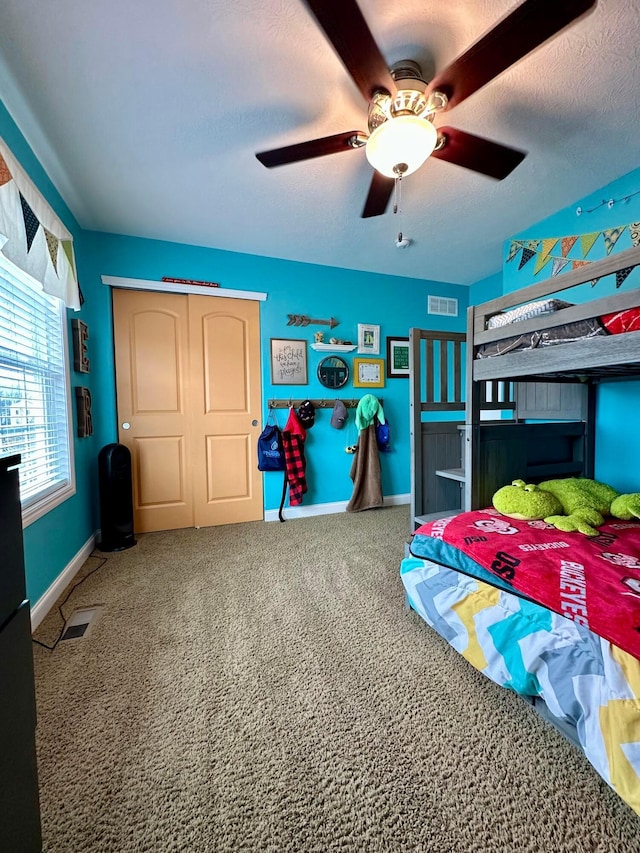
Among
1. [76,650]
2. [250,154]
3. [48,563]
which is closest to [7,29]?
[250,154]

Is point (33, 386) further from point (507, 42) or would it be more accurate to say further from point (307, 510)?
point (507, 42)

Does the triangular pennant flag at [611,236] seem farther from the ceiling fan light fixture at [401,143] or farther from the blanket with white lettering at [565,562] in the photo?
the blanket with white lettering at [565,562]

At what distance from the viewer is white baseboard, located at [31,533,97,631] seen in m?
1.48

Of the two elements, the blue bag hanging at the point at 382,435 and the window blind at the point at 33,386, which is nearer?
the window blind at the point at 33,386

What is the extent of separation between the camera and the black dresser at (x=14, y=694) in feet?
1.74

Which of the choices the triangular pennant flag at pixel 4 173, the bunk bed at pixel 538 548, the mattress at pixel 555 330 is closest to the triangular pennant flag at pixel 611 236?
the bunk bed at pixel 538 548

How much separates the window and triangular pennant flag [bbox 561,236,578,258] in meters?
3.30

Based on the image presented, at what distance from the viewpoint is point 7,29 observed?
3.67 ft

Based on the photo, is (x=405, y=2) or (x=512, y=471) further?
(x=512, y=471)

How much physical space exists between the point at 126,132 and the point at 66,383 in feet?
4.78

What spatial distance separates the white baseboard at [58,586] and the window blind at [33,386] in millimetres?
485

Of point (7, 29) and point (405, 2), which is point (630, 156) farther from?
point (7, 29)

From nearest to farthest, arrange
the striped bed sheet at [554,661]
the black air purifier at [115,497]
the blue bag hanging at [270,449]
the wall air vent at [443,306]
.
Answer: the striped bed sheet at [554,661] < the black air purifier at [115,497] < the blue bag hanging at [270,449] < the wall air vent at [443,306]

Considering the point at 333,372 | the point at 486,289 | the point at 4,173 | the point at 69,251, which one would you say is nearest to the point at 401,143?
the point at 4,173
